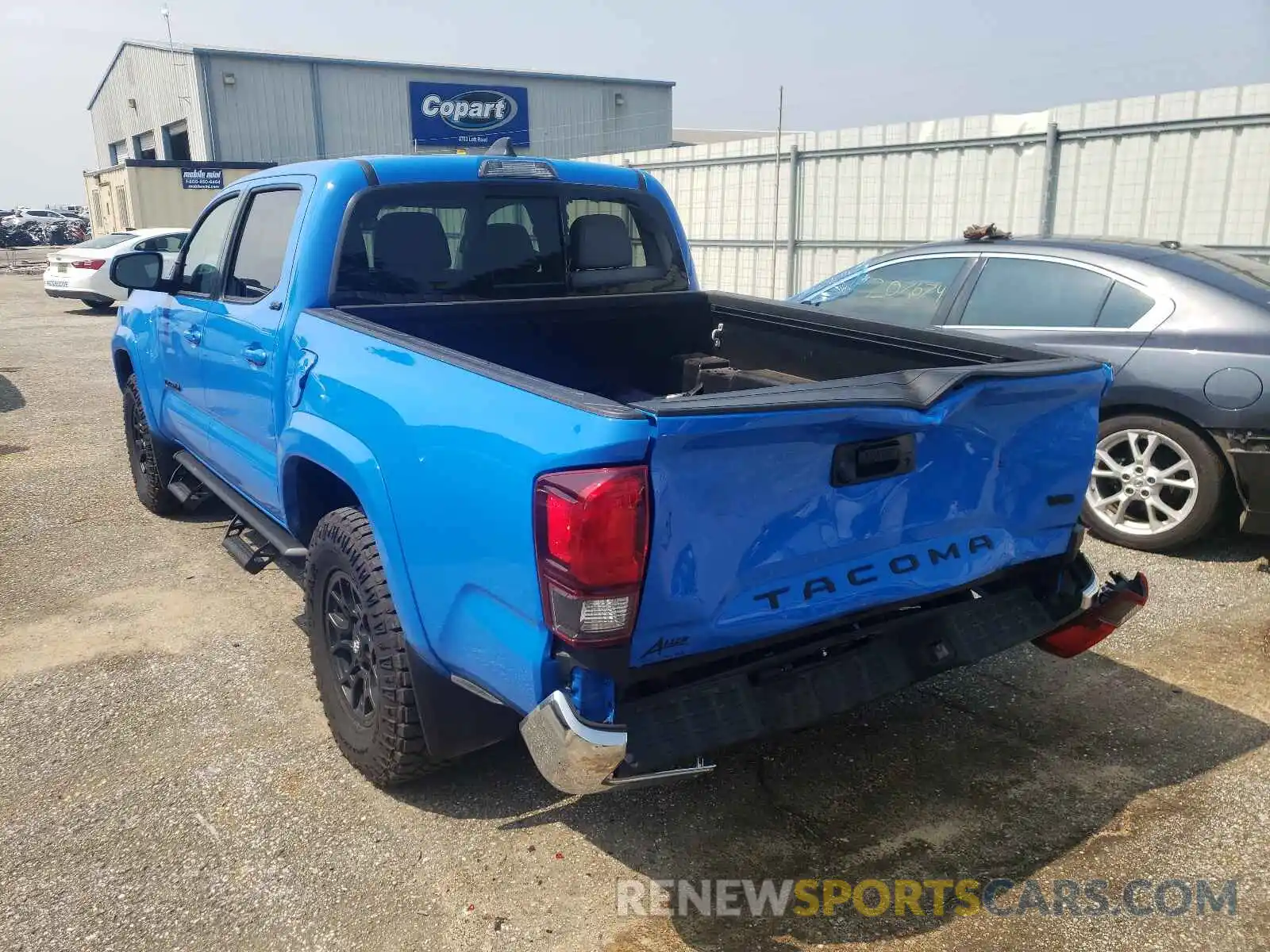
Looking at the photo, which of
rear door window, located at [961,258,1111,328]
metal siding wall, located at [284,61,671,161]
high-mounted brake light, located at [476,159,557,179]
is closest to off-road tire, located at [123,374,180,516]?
high-mounted brake light, located at [476,159,557,179]

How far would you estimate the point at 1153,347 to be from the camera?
4.96 m

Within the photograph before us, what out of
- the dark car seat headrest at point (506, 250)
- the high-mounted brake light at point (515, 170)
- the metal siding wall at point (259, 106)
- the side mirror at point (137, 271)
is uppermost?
the metal siding wall at point (259, 106)

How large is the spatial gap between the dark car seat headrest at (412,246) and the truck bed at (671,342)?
166mm

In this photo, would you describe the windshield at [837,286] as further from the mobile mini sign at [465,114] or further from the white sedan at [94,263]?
the mobile mini sign at [465,114]

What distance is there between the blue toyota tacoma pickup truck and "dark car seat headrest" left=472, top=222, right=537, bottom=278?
15 mm

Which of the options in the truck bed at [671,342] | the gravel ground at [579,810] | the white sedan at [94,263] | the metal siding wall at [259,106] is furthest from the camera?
the metal siding wall at [259,106]

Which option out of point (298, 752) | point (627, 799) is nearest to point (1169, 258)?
point (627, 799)

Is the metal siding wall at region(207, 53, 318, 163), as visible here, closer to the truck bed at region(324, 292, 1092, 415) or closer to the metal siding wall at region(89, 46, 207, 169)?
the metal siding wall at region(89, 46, 207, 169)

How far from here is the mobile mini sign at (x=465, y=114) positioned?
31062mm

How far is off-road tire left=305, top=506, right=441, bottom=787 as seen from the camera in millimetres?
2803

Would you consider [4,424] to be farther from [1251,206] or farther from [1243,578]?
[1251,206]

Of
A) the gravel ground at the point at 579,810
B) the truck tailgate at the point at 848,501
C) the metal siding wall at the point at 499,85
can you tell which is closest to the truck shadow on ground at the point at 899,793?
the gravel ground at the point at 579,810

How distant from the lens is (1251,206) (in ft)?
26.9

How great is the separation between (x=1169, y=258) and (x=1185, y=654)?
2343 mm
